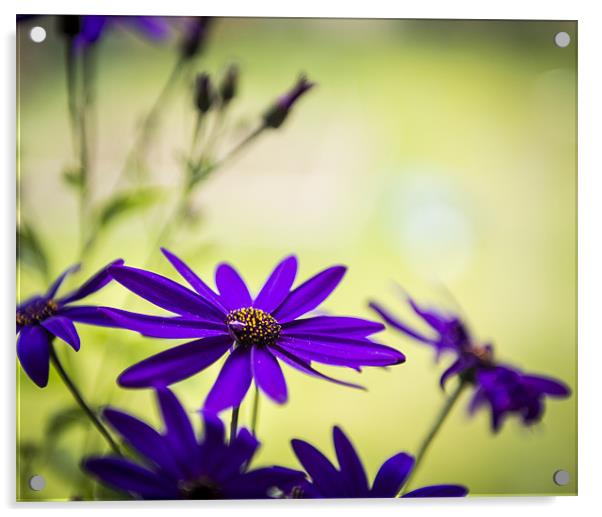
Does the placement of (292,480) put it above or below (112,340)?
below

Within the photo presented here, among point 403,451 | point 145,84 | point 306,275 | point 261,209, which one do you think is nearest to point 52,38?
point 145,84

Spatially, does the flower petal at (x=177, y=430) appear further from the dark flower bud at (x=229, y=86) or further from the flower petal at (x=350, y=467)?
the dark flower bud at (x=229, y=86)

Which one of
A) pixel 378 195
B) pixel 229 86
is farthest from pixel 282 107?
pixel 378 195

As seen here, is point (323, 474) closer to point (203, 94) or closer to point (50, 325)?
point (50, 325)

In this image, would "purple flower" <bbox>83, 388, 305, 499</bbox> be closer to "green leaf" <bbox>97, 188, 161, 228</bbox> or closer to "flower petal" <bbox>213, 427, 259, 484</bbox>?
"flower petal" <bbox>213, 427, 259, 484</bbox>

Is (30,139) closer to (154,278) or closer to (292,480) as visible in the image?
(154,278)
